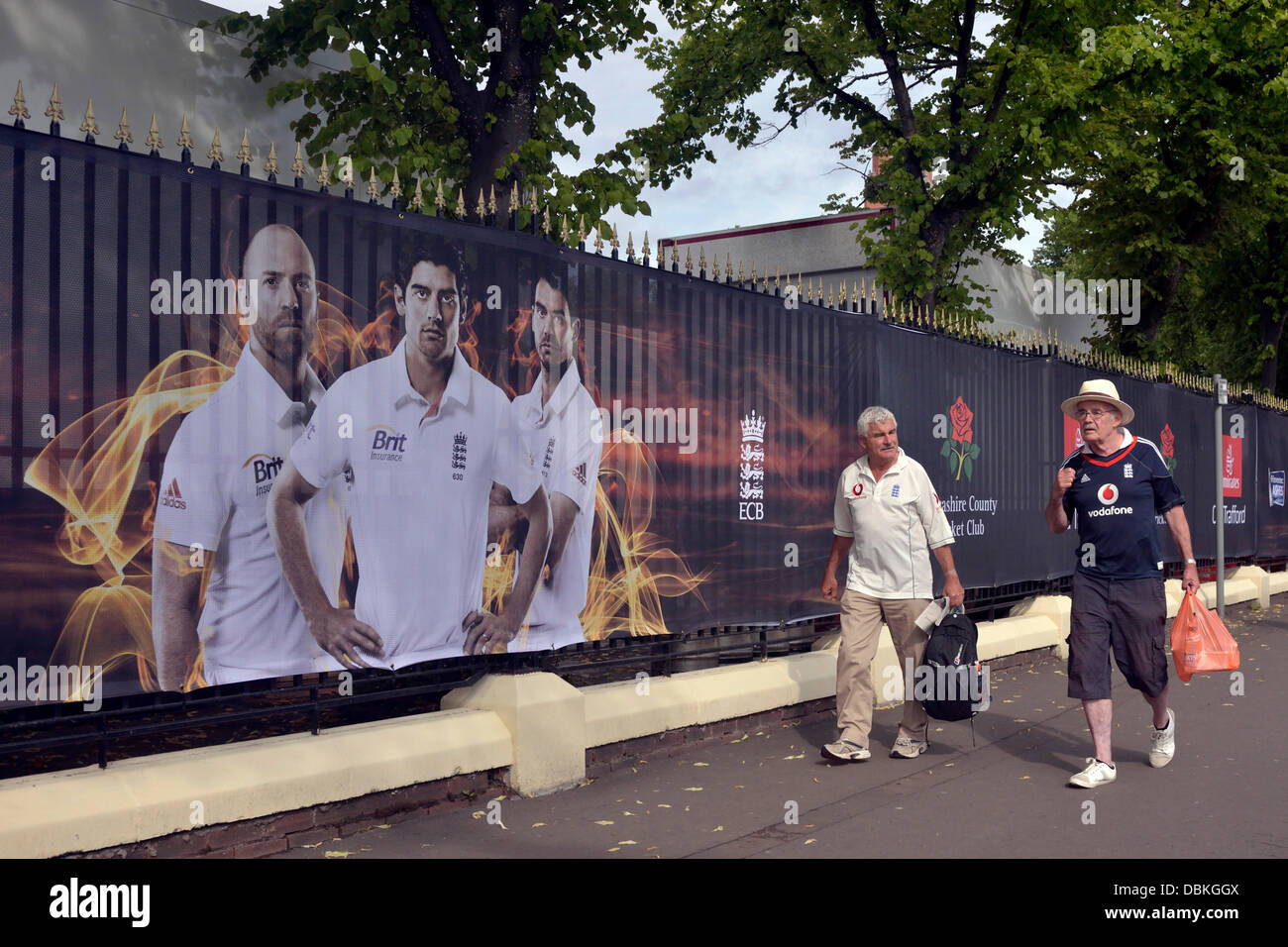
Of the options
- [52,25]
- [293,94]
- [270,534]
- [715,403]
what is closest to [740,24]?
Answer: [293,94]

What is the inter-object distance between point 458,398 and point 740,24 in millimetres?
14555

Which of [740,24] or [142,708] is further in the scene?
[740,24]

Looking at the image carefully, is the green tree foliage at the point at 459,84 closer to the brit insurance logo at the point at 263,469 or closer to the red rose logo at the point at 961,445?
the red rose logo at the point at 961,445

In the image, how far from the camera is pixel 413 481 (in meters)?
6.37

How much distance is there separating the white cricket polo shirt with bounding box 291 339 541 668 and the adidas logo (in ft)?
2.07

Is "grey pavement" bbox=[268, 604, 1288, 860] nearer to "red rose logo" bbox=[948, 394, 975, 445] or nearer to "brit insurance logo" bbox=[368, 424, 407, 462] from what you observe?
"brit insurance logo" bbox=[368, 424, 407, 462]

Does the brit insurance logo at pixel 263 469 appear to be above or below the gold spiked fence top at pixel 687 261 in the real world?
below

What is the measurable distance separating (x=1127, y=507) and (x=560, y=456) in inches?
131

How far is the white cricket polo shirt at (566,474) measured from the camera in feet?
Answer: 23.2

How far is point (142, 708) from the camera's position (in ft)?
17.5

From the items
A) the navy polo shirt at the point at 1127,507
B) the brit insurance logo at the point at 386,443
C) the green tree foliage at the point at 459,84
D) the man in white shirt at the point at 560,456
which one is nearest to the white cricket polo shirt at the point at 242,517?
the brit insurance logo at the point at 386,443

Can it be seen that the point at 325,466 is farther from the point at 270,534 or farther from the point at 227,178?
the point at 227,178

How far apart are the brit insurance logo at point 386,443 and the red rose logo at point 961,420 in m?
6.35

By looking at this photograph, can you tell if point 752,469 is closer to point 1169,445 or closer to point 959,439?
point 959,439
